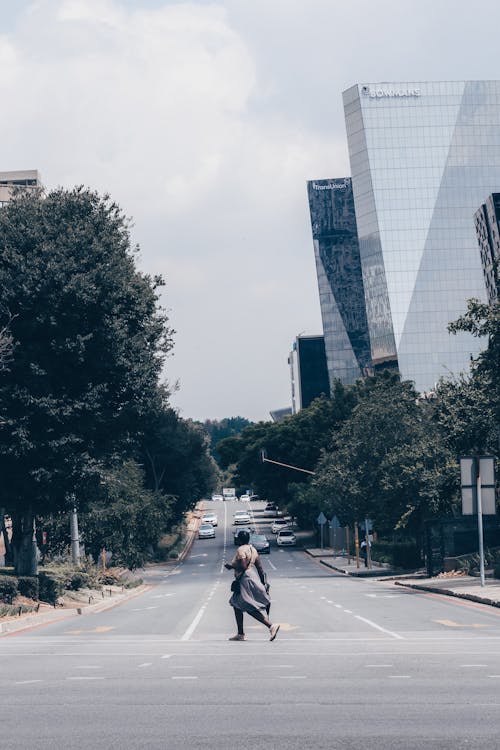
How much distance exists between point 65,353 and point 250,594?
56.4 feet

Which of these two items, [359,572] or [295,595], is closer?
[295,595]

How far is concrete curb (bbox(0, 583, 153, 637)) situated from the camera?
23.8m

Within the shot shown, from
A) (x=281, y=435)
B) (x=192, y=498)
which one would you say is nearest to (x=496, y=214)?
(x=281, y=435)

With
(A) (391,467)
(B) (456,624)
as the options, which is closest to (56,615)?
(B) (456,624)

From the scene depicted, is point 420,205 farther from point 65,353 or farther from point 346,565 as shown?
point 65,353

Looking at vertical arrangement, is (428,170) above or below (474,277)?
above

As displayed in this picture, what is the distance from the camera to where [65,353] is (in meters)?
32.7

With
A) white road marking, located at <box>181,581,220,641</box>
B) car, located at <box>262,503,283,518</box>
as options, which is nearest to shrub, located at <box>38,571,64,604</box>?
white road marking, located at <box>181,581,220,641</box>

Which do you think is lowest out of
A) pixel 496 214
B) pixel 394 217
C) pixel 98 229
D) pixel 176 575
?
pixel 176 575

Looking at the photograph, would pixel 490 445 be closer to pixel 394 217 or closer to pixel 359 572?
pixel 359 572

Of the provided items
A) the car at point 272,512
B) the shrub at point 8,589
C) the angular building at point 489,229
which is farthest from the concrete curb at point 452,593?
the car at point 272,512

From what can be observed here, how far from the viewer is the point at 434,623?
21.3 meters

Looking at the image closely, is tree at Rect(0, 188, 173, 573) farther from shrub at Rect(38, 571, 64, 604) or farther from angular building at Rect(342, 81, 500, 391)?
angular building at Rect(342, 81, 500, 391)

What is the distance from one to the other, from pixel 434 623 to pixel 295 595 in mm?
15809
